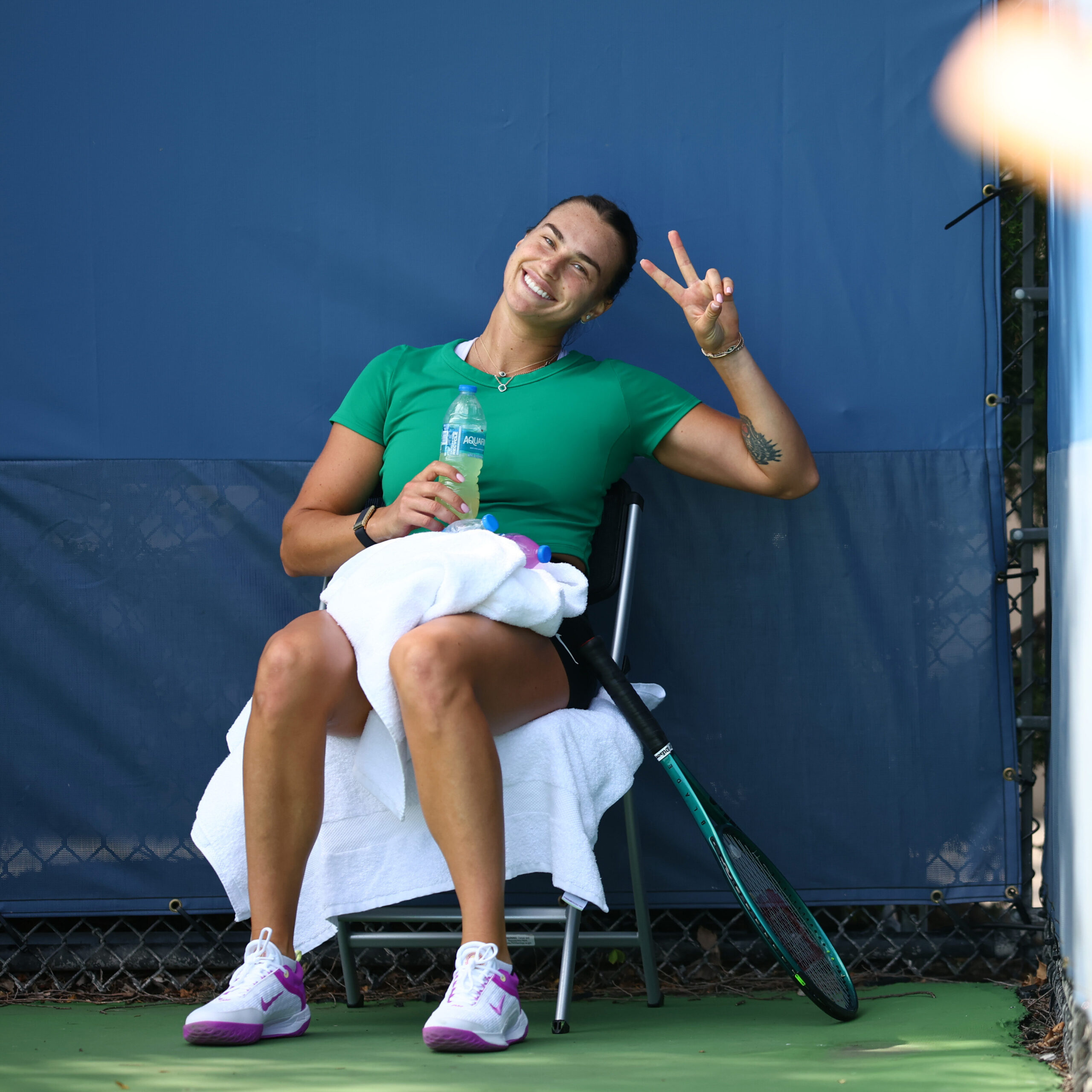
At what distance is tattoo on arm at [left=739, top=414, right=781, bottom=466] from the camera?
254 centimetres

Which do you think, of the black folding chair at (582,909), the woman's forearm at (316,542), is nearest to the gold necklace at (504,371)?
the black folding chair at (582,909)

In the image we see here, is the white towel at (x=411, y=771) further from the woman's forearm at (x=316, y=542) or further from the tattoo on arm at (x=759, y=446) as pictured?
the tattoo on arm at (x=759, y=446)

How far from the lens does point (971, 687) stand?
2775 mm

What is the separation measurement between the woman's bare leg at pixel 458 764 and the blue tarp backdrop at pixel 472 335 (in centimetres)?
87

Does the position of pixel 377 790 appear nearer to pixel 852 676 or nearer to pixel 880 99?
pixel 852 676

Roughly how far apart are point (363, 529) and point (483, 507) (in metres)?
0.28

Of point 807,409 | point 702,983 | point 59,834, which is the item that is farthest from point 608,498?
point 59,834

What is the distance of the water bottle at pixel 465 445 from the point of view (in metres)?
2.42

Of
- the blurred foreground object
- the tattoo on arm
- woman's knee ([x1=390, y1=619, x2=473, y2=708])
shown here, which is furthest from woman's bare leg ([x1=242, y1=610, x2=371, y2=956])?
the blurred foreground object

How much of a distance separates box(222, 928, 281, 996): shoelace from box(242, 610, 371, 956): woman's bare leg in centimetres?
3

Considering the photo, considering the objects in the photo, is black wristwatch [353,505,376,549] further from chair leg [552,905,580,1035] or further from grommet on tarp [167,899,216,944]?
grommet on tarp [167,899,216,944]

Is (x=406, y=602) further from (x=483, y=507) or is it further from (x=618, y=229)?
(x=618, y=229)

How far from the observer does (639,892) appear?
2475 mm

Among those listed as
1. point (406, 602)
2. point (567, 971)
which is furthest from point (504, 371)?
point (567, 971)
